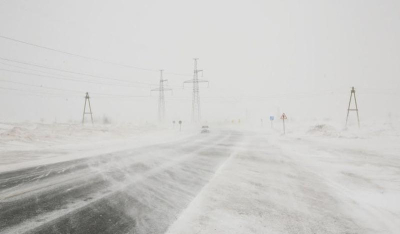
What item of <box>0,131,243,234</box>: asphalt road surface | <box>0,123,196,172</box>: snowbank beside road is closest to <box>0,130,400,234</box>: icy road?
<box>0,131,243,234</box>: asphalt road surface

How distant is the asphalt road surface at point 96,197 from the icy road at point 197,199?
16mm

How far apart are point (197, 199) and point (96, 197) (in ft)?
7.25

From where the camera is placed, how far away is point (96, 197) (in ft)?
13.7

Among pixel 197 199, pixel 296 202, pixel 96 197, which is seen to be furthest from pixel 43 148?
pixel 296 202

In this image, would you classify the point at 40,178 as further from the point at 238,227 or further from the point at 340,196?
the point at 340,196

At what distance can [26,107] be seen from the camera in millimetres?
60375

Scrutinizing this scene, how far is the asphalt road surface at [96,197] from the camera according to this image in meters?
3.03

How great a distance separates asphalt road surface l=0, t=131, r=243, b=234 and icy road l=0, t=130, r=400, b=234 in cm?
2

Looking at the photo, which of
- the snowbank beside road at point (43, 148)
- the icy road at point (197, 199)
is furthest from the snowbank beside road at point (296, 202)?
the snowbank beside road at point (43, 148)

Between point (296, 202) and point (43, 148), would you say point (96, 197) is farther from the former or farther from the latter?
point (43, 148)

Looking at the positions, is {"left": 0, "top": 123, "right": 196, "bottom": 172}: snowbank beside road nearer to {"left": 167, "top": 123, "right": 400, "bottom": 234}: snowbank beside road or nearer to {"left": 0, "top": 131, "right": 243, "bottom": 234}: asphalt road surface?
{"left": 0, "top": 131, "right": 243, "bottom": 234}: asphalt road surface

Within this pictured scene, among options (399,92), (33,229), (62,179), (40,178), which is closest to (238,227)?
(33,229)

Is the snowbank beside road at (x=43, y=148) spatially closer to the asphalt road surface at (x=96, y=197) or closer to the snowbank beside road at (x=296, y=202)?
the asphalt road surface at (x=96, y=197)

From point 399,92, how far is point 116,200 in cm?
14046
